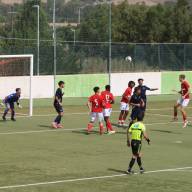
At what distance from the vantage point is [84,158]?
21.6m

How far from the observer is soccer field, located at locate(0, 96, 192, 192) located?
17.2 m

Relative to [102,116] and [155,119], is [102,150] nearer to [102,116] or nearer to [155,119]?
[102,116]

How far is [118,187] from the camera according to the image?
16859 millimetres

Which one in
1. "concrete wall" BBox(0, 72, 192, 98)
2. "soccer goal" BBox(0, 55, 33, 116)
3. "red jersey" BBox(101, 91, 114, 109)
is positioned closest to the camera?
"red jersey" BBox(101, 91, 114, 109)

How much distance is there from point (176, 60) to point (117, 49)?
5323 mm

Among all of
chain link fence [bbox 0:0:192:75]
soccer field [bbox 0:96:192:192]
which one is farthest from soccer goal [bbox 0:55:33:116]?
soccer field [bbox 0:96:192:192]

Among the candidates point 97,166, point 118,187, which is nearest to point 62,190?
point 118,187

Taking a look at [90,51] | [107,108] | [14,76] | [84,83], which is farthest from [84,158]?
[90,51]

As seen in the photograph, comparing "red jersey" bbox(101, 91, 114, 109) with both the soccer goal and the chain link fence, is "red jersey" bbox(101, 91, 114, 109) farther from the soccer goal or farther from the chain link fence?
the chain link fence

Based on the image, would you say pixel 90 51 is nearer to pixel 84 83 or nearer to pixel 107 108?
pixel 84 83

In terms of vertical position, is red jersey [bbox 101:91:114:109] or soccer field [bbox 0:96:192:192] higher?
red jersey [bbox 101:91:114:109]

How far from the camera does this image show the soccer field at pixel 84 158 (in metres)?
17.2

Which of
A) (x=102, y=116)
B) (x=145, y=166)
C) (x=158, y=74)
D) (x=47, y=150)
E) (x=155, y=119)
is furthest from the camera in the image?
(x=158, y=74)

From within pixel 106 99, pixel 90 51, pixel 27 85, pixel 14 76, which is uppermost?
pixel 90 51
